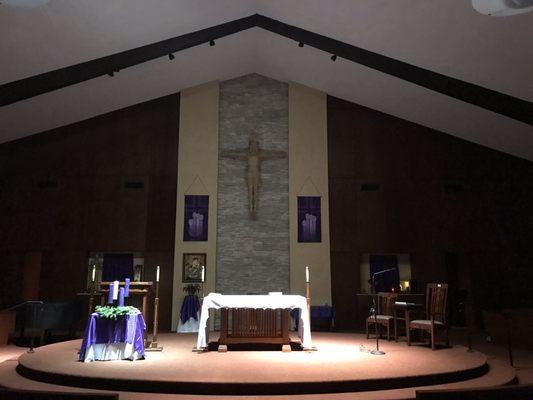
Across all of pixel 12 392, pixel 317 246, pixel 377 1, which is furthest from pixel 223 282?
pixel 12 392

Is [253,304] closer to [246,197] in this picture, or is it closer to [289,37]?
[246,197]

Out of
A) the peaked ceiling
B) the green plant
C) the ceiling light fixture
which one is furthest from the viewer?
the green plant

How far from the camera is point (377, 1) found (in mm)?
6570

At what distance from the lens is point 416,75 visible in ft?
26.5

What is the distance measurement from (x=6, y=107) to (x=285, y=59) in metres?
5.36

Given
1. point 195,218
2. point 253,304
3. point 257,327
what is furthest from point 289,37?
point 257,327

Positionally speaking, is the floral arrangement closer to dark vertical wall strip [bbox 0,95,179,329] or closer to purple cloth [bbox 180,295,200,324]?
purple cloth [bbox 180,295,200,324]

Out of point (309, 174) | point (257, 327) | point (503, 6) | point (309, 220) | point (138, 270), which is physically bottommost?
point (257, 327)

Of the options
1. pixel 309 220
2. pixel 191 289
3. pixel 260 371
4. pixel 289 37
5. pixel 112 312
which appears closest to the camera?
pixel 260 371

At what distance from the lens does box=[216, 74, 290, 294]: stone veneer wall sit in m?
9.48

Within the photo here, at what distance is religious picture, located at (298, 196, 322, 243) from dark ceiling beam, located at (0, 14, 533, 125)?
3039 millimetres

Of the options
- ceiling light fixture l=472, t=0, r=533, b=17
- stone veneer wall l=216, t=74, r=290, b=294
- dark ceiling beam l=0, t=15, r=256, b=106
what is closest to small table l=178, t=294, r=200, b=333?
stone veneer wall l=216, t=74, r=290, b=294

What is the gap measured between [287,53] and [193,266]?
15.7 ft

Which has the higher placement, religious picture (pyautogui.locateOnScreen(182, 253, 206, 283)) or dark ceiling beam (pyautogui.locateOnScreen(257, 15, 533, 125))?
dark ceiling beam (pyautogui.locateOnScreen(257, 15, 533, 125))
